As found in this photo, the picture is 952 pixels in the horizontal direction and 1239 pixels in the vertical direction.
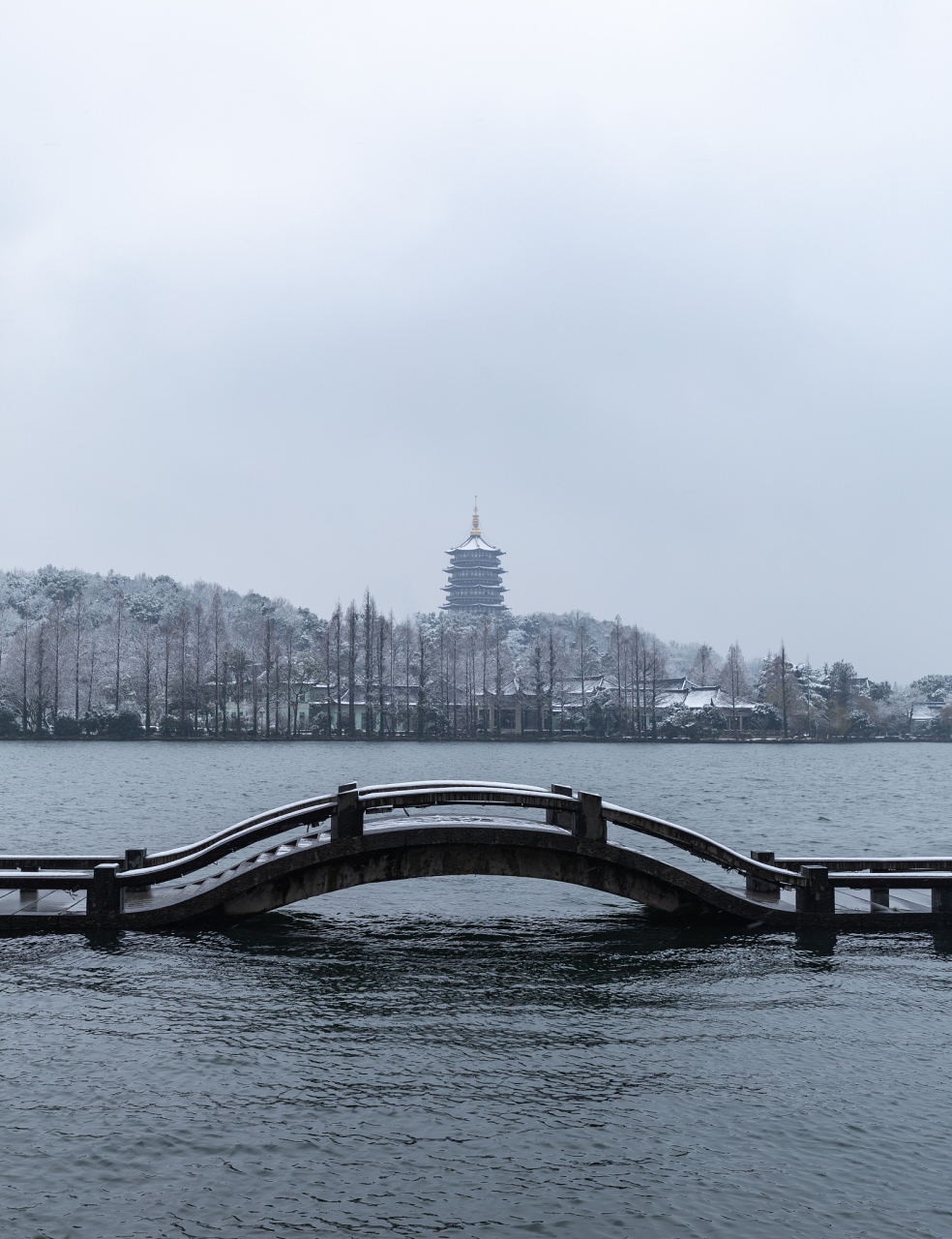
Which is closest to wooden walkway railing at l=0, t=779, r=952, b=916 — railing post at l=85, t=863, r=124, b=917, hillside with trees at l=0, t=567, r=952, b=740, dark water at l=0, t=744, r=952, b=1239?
railing post at l=85, t=863, r=124, b=917

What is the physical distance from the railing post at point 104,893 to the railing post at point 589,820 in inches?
238

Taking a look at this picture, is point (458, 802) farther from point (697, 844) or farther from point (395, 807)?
point (697, 844)

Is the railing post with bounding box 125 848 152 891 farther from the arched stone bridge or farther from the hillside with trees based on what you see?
the hillside with trees

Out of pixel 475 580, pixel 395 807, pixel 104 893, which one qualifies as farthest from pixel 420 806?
pixel 475 580

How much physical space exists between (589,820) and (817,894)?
10.7 feet

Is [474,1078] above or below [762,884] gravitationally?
below

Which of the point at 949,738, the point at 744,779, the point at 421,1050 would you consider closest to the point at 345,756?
the point at 744,779

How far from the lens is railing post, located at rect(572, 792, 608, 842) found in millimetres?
13719

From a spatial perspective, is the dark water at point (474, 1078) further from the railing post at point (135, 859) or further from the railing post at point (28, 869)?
the railing post at point (135, 859)

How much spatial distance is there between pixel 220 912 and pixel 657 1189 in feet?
27.3

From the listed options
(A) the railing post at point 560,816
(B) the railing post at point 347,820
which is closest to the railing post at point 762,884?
(A) the railing post at point 560,816

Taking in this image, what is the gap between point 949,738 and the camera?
13612cm

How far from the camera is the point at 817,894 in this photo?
13953 millimetres

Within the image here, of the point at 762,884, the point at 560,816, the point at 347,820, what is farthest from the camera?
the point at 560,816
